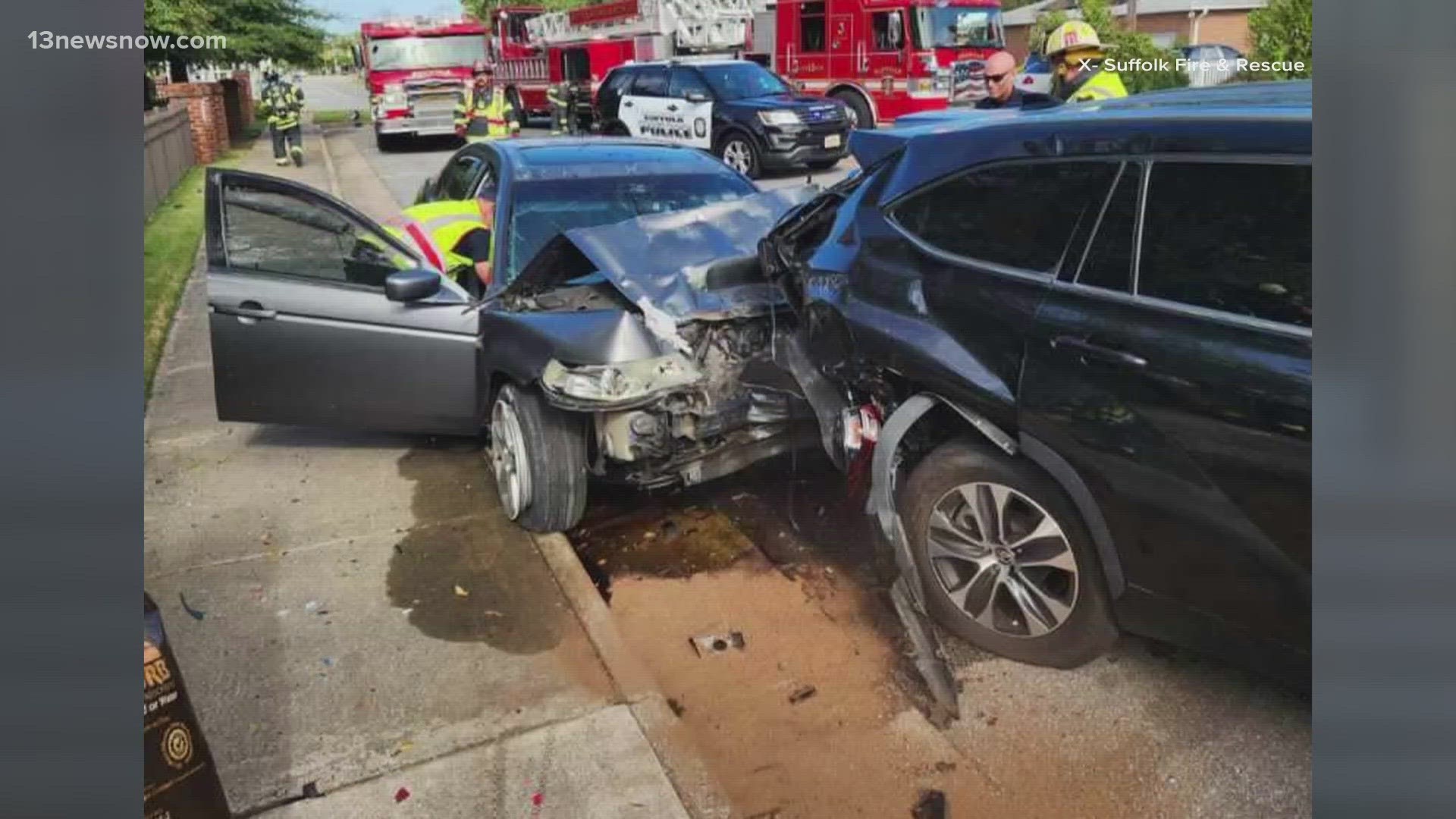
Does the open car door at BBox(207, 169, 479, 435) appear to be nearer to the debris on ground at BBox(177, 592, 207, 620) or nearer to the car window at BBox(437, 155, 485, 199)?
the debris on ground at BBox(177, 592, 207, 620)

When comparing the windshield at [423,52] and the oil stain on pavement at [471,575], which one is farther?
the windshield at [423,52]

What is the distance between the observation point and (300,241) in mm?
4848

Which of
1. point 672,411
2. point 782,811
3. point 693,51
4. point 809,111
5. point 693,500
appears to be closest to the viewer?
point 782,811

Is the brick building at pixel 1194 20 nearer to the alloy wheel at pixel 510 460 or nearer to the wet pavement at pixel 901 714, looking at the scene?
the wet pavement at pixel 901 714

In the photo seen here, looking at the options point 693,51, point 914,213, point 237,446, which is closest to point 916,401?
A: point 914,213

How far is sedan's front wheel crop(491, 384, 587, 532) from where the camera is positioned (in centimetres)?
415

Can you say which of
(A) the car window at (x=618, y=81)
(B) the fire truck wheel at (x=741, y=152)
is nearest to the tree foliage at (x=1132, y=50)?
(B) the fire truck wheel at (x=741, y=152)

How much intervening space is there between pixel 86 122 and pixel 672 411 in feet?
9.69

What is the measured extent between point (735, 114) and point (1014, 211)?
521 inches

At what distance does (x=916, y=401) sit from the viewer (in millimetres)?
3227

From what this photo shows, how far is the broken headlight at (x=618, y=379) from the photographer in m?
3.76

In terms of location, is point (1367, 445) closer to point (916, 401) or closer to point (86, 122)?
point (86, 122)

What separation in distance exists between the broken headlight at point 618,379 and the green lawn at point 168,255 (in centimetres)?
263

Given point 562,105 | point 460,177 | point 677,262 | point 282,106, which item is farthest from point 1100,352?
point 562,105
